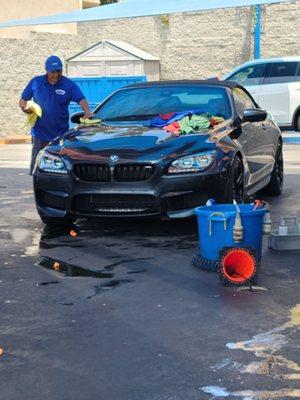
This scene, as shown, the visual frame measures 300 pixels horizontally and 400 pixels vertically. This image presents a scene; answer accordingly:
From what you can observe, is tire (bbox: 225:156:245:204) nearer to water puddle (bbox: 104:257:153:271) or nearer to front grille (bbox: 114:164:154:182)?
front grille (bbox: 114:164:154:182)

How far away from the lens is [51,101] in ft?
28.0

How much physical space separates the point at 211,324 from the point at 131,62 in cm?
1957

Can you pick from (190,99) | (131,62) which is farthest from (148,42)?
(190,99)

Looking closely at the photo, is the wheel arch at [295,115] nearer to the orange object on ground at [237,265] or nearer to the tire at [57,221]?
the tire at [57,221]

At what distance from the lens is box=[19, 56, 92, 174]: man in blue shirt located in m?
8.55

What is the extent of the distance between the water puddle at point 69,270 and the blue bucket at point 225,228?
0.78m

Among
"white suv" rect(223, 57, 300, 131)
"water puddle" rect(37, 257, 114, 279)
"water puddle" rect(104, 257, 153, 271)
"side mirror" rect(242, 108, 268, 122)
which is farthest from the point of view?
"white suv" rect(223, 57, 300, 131)

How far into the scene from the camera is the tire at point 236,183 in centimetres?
679

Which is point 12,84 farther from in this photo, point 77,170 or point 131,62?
point 77,170

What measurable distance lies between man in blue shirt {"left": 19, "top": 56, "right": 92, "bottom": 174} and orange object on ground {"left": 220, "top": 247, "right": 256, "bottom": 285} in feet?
12.2

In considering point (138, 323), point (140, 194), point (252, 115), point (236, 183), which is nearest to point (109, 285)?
point (138, 323)

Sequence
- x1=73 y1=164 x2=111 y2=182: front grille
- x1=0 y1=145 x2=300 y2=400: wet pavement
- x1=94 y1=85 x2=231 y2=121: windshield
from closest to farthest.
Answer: x1=0 y1=145 x2=300 y2=400: wet pavement → x1=73 y1=164 x2=111 y2=182: front grille → x1=94 y1=85 x2=231 y2=121: windshield

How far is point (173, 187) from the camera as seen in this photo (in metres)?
6.50

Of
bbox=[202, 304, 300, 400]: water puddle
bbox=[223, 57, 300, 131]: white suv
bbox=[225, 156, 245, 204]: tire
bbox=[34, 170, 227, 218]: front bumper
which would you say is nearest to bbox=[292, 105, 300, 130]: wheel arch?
bbox=[223, 57, 300, 131]: white suv
